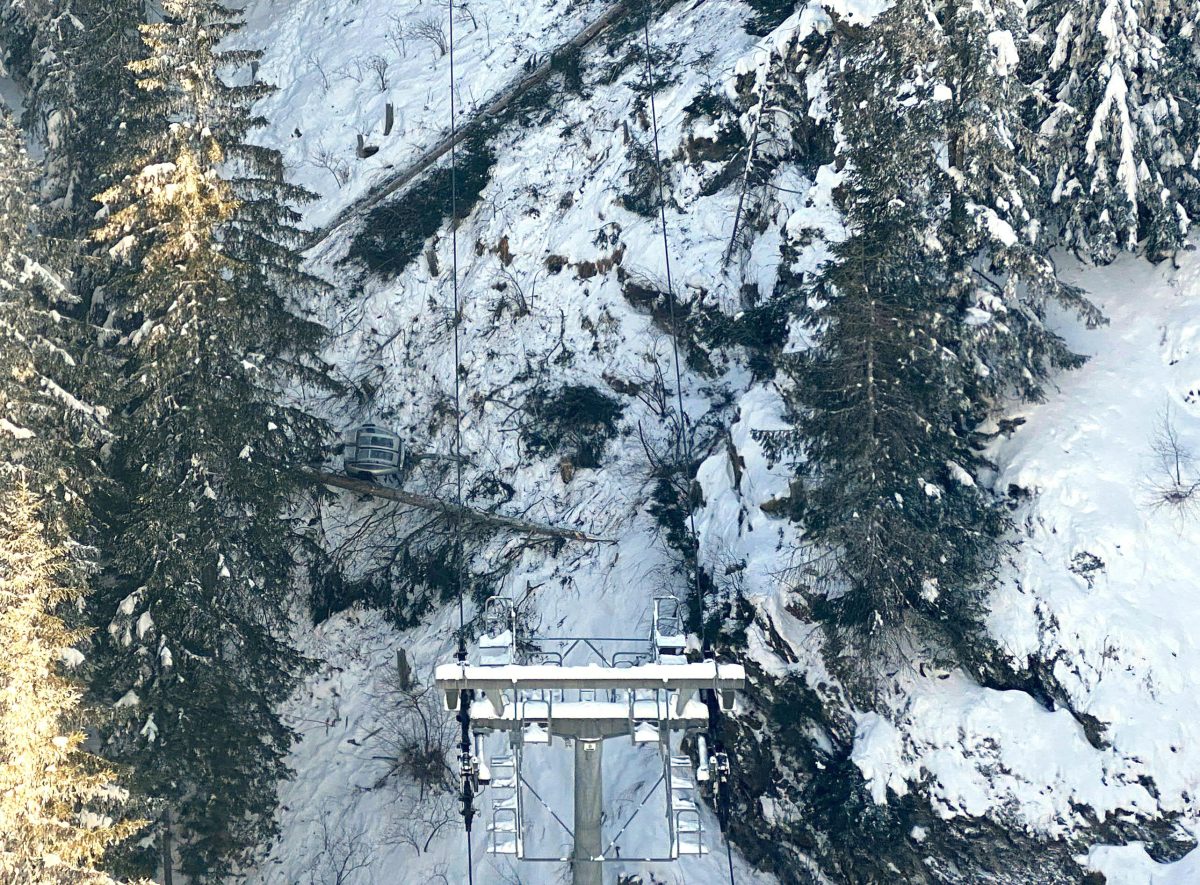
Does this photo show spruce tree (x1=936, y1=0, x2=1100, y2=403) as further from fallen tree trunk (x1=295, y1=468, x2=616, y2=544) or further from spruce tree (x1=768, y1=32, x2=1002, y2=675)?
fallen tree trunk (x1=295, y1=468, x2=616, y2=544)

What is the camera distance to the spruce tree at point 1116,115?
18.3m

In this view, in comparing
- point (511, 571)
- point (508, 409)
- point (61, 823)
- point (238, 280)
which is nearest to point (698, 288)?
point (508, 409)

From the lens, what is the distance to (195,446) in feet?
60.5

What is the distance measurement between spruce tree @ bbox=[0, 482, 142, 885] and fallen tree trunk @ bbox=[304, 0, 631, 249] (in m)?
13.0

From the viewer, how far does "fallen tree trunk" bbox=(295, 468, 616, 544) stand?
22.4 meters

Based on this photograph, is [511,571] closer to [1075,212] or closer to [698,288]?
A: [698,288]

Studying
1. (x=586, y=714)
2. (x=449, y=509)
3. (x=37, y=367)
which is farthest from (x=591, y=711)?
(x=37, y=367)

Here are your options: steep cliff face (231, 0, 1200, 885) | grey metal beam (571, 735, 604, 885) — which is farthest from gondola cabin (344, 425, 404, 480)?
grey metal beam (571, 735, 604, 885)

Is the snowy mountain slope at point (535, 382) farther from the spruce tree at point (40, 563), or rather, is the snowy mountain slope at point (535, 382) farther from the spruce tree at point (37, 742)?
the spruce tree at point (37, 742)

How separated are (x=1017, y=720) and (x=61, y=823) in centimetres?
1276

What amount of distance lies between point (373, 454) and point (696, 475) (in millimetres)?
6476

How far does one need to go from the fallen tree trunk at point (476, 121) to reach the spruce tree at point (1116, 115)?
12.3 m

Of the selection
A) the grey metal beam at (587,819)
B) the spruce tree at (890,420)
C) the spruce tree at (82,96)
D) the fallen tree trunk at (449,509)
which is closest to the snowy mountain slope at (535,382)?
the fallen tree trunk at (449,509)

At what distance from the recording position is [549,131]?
27281mm
